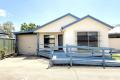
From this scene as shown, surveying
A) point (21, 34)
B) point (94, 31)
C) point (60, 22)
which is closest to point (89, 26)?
point (94, 31)

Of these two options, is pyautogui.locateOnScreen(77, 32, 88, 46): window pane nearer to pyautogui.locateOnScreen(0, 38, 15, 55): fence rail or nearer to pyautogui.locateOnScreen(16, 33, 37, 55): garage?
pyautogui.locateOnScreen(16, 33, 37, 55): garage

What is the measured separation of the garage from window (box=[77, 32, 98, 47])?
6.91 meters

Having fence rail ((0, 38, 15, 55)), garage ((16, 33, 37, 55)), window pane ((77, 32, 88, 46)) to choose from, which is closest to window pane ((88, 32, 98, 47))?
window pane ((77, 32, 88, 46))

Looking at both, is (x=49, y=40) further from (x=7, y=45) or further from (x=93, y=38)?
(x=93, y=38)

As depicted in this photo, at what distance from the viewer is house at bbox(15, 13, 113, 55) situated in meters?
16.0

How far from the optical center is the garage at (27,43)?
21.2 m

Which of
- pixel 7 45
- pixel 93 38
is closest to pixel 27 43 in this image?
pixel 7 45

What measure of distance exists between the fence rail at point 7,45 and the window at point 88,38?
721 cm

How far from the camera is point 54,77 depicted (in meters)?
8.50

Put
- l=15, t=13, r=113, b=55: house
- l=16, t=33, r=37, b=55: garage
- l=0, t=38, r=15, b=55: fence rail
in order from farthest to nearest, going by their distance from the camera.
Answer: l=16, t=33, r=37, b=55: garage
l=0, t=38, r=15, b=55: fence rail
l=15, t=13, r=113, b=55: house

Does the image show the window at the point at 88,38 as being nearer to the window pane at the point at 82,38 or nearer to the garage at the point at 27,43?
the window pane at the point at 82,38

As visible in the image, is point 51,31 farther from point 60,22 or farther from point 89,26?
point 89,26

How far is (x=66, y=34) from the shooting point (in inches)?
634

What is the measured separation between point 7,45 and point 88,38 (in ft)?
27.4
